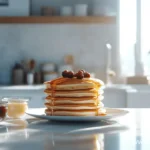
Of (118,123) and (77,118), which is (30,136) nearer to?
(77,118)

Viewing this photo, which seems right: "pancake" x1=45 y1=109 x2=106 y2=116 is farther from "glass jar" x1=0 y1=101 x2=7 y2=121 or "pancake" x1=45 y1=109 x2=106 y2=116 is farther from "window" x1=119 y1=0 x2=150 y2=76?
"window" x1=119 y1=0 x2=150 y2=76

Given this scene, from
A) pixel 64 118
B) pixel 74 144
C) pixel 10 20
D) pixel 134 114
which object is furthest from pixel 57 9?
pixel 74 144

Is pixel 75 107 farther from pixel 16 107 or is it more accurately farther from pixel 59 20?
pixel 59 20

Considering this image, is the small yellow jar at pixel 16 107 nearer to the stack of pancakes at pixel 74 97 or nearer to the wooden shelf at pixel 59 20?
the stack of pancakes at pixel 74 97

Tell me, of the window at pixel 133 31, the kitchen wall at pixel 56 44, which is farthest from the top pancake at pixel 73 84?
the window at pixel 133 31

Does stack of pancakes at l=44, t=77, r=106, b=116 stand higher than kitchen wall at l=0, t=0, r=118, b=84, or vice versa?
kitchen wall at l=0, t=0, r=118, b=84

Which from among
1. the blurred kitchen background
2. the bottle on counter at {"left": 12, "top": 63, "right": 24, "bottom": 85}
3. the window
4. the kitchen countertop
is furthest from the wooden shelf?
the kitchen countertop
